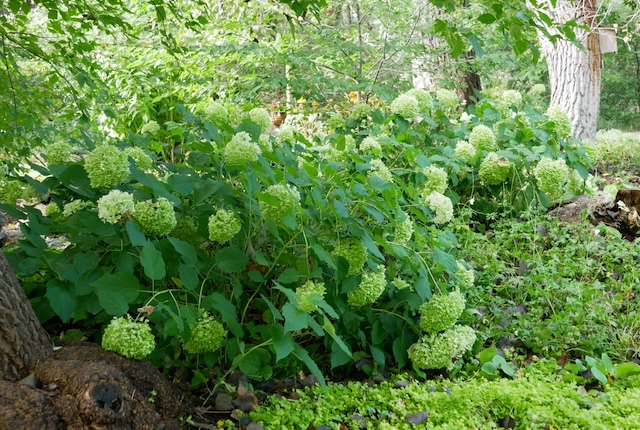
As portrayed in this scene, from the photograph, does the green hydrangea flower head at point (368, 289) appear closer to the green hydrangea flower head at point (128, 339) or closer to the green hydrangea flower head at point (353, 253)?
the green hydrangea flower head at point (353, 253)

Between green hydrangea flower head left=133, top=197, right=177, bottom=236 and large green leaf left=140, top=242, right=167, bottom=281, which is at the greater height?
green hydrangea flower head left=133, top=197, right=177, bottom=236

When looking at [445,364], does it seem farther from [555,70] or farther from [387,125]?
[555,70]

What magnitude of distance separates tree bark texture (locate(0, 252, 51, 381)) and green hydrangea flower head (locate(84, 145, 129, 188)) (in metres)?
0.45

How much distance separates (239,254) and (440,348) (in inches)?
38.1

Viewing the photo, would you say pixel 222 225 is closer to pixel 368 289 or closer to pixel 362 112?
pixel 368 289

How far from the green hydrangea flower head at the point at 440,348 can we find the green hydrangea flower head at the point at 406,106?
195cm

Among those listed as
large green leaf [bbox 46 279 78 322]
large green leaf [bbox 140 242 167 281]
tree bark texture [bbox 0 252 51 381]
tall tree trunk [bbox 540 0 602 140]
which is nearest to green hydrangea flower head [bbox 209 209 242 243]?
large green leaf [bbox 140 242 167 281]

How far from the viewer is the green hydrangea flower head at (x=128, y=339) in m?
1.98

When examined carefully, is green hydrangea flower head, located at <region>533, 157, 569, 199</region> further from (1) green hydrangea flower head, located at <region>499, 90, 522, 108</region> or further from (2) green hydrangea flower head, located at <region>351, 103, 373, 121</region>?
(2) green hydrangea flower head, located at <region>351, 103, 373, 121</region>

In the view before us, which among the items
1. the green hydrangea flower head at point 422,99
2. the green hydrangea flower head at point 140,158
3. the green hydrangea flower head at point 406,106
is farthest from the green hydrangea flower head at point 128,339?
the green hydrangea flower head at point 422,99

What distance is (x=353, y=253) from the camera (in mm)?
2432

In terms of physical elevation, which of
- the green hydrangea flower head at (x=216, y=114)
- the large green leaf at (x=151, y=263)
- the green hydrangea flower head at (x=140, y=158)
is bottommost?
the large green leaf at (x=151, y=263)

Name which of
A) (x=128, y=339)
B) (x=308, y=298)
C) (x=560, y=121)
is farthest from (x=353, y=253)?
(x=560, y=121)

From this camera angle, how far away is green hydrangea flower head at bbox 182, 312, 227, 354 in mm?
2184
